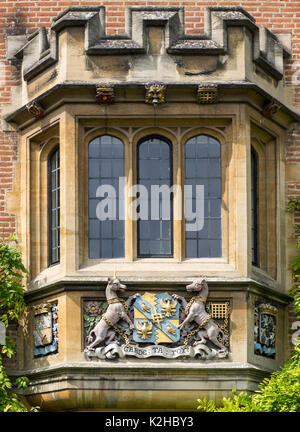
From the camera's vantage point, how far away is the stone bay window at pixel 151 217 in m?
28.7

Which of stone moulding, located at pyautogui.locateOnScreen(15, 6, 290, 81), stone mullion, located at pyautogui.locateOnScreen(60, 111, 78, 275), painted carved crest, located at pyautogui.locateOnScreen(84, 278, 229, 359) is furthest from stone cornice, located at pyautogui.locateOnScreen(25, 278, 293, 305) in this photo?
stone moulding, located at pyautogui.locateOnScreen(15, 6, 290, 81)

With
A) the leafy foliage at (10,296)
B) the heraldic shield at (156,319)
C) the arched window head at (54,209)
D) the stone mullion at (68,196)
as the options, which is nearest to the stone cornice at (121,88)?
the stone mullion at (68,196)

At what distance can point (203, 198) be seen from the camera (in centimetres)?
Result: 2973

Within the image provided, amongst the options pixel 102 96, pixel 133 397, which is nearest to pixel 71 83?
pixel 102 96

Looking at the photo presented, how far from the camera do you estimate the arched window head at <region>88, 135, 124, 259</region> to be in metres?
29.5

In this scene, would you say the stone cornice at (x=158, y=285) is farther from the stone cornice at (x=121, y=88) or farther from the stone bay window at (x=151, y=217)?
the stone cornice at (x=121, y=88)

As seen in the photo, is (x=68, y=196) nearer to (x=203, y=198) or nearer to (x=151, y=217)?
(x=151, y=217)

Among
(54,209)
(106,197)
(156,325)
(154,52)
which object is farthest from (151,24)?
(156,325)

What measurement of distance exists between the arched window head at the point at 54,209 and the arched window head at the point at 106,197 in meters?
0.69

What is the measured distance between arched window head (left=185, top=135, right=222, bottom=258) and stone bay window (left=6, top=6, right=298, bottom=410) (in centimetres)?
2

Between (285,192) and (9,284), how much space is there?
5084 mm

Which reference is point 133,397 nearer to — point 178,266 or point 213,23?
point 178,266

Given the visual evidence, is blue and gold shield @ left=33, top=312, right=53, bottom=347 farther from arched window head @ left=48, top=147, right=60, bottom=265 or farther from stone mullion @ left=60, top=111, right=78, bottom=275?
arched window head @ left=48, top=147, right=60, bottom=265

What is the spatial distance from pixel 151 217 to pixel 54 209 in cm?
173
